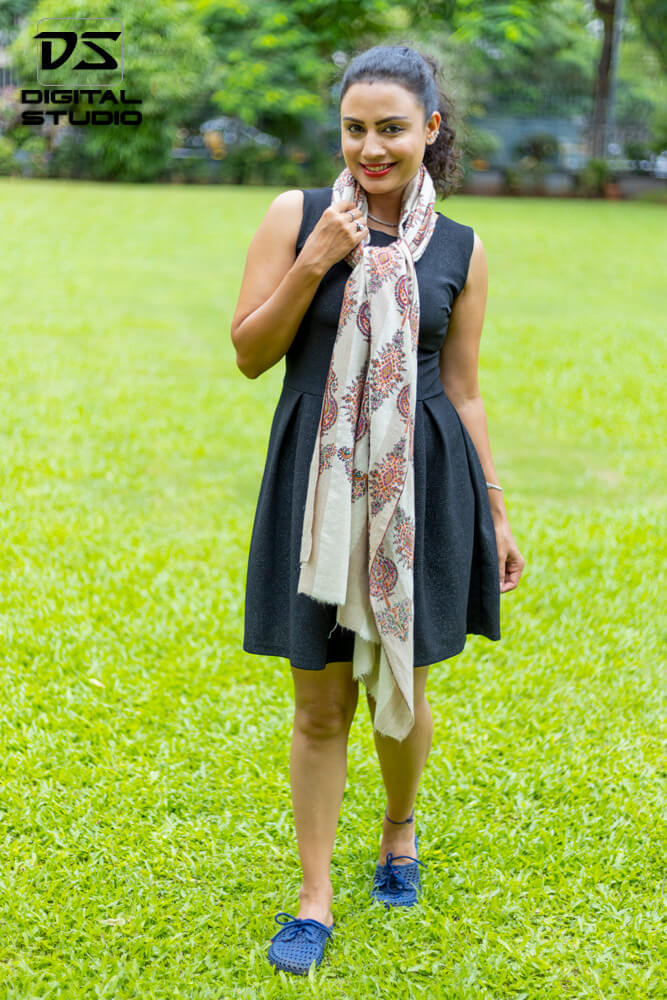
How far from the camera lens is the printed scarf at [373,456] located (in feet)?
7.16

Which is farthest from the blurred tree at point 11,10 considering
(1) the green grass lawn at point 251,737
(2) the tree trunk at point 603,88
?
(1) the green grass lawn at point 251,737

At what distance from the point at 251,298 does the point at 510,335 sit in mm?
8078

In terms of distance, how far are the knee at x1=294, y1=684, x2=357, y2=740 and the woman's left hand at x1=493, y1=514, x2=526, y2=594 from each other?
19.5 inches

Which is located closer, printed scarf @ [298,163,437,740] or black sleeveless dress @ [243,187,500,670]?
printed scarf @ [298,163,437,740]

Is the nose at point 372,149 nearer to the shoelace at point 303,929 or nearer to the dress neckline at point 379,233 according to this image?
the dress neckline at point 379,233

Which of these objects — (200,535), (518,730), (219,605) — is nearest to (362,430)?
(518,730)

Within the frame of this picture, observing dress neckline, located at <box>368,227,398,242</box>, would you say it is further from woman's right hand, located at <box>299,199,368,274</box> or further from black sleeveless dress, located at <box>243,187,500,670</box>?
woman's right hand, located at <box>299,199,368,274</box>

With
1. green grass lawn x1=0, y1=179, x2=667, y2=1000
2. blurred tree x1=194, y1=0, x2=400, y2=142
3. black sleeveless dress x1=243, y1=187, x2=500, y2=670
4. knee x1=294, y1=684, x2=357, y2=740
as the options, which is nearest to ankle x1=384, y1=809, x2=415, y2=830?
green grass lawn x1=0, y1=179, x2=667, y2=1000

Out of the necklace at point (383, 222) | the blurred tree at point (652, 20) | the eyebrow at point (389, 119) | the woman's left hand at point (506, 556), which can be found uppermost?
the blurred tree at point (652, 20)

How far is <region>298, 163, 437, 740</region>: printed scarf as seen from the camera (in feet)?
7.16

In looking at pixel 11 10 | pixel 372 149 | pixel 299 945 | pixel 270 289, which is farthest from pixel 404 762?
pixel 11 10

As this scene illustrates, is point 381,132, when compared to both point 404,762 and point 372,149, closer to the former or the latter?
point 372,149

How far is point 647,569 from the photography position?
5.01m

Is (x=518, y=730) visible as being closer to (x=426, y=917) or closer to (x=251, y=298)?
(x=426, y=917)
